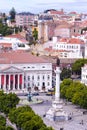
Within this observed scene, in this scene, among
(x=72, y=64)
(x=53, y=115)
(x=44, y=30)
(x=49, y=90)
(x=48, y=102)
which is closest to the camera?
(x=53, y=115)

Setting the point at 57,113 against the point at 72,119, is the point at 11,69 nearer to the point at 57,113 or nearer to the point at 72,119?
the point at 57,113

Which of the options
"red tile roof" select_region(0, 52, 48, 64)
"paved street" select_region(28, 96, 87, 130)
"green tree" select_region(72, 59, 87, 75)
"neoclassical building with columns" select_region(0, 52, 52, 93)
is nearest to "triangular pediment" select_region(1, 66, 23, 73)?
"neoclassical building with columns" select_region(0, 52, 52, 93)

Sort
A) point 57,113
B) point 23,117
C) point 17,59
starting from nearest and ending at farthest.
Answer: point 23,117 → point 57,113 → point 17,59

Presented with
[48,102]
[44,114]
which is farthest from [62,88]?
[44,114]

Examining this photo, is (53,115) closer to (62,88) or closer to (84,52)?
(62,88)

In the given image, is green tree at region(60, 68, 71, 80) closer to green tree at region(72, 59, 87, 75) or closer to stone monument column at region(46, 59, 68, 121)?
green tree at region(72, 59, 87, 75)

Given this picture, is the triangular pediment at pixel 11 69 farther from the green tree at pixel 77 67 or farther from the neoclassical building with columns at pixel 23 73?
the green tree at pixel 77 67

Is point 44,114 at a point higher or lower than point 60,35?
higher

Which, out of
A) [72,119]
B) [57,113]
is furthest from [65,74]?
[72,119]
